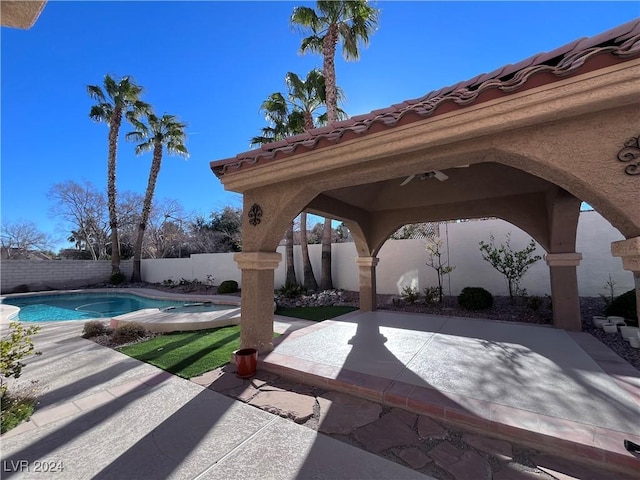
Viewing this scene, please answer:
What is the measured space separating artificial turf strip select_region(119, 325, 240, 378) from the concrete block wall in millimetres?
21734

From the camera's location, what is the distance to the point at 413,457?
8.96 feet

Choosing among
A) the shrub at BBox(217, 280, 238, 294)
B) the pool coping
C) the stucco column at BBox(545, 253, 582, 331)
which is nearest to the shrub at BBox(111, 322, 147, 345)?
the pool coping

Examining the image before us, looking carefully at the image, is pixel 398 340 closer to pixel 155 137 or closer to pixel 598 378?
pixel 598 378

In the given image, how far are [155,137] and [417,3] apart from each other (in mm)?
21608

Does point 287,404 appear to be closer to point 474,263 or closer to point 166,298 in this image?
point 474,263

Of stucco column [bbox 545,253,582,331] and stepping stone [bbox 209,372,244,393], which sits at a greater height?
stucco column [bbox 545,253,582,331]

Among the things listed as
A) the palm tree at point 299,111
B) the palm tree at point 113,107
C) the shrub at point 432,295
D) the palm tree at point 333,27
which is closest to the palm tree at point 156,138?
the palm tree at point 113,107

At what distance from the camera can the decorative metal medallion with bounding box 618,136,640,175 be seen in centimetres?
250

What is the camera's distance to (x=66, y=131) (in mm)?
16766

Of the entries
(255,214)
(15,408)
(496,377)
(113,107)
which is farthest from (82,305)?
(496,377)

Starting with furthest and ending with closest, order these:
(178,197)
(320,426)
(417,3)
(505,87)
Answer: (178,197), (417,3), (320,426), (505,87)

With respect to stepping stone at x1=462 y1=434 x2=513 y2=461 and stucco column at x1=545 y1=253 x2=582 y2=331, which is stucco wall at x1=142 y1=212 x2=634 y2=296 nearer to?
stucco column at x1=545 y1=253 x2=582 y2=331

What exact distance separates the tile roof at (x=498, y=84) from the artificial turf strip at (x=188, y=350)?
3.93 meters

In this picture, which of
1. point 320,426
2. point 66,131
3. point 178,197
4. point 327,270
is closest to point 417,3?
point 320,426
